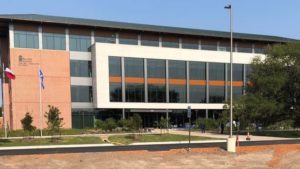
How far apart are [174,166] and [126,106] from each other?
4451cm

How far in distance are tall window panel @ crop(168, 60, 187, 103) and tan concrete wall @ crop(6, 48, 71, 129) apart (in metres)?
17.1

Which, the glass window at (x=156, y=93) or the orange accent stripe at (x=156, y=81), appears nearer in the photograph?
the glass window at (x=156, y=93)

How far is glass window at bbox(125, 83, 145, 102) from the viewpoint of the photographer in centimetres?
6631

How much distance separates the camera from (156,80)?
68625mm

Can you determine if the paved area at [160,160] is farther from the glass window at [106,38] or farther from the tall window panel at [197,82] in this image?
the tall window panel at [197,82]

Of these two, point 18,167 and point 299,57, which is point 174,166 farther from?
point 299,57

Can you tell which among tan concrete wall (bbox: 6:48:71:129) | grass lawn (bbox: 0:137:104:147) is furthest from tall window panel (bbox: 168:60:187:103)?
grass lawn (bbox: 0:137:104:147)

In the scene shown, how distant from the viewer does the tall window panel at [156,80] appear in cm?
6806

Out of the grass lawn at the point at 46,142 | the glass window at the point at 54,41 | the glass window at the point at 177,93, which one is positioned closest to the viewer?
the grass lawn at the point at 46,142

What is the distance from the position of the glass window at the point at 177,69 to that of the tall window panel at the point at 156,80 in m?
1.35

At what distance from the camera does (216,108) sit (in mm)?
73812

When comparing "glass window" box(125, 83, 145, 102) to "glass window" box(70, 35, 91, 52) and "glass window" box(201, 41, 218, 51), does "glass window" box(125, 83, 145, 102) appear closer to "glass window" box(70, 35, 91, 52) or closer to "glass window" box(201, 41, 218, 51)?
"glass window" box(70, 35, 91, 52)

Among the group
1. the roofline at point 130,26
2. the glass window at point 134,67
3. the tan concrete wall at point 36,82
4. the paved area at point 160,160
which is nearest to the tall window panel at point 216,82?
the roofline at point 130,26

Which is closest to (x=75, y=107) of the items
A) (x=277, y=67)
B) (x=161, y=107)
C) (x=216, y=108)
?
(x=161, y=107)
